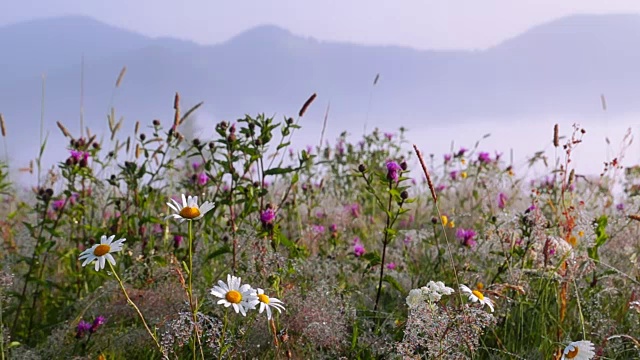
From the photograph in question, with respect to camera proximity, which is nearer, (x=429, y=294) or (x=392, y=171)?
(x=429, y=294)

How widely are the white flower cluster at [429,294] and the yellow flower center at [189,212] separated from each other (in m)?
0.72

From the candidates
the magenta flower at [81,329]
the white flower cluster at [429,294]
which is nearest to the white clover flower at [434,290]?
the white flower cluster at [429,294]

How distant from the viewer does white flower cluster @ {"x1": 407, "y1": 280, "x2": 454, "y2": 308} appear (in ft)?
7.22

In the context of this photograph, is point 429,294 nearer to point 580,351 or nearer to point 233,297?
point 580,351

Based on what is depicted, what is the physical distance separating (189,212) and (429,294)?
2.53 feet

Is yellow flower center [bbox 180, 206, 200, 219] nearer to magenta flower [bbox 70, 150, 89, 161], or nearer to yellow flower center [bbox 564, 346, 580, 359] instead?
yellow flower center [bbox 564, 346, 580, 359]

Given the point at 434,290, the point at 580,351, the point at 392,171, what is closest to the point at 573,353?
the point at 580,351

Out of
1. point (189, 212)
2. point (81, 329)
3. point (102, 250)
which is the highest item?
point (189, 212)

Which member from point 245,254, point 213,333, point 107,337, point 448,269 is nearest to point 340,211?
point 448,269

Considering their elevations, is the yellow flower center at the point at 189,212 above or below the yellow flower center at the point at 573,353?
above

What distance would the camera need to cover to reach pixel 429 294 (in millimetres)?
2219

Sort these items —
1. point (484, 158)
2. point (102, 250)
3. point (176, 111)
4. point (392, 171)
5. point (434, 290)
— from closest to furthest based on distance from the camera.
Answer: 1. point (102, 250)
2. point (434, 290)
3. point (392, 171)
4. point (176, 111)
5. point (484, 158)

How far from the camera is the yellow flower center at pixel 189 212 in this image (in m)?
2.07

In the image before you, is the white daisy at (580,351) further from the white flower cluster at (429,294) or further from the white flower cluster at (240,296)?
the white flower cluster at (240,296)
